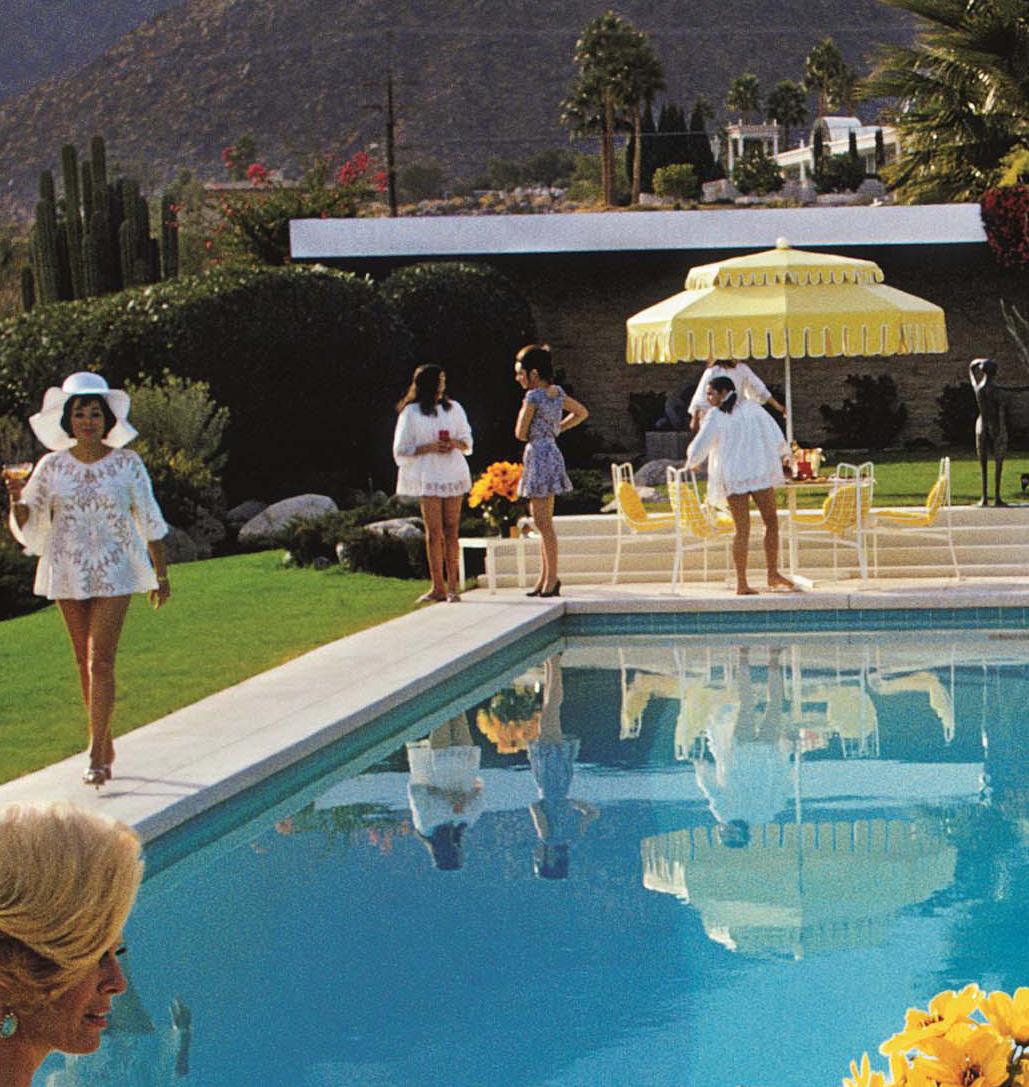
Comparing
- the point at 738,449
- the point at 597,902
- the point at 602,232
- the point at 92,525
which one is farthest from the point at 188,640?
the point at 602,232

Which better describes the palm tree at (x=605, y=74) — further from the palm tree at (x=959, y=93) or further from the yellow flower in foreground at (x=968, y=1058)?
the yellow flower in foreground at (x=968, y=1058)

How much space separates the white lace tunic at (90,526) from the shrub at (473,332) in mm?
15592

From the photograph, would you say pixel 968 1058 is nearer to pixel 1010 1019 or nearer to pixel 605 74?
pixel 1010 1019

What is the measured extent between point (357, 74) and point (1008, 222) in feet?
278

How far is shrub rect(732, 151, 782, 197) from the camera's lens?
177 feet

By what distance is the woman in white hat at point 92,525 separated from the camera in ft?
25.5

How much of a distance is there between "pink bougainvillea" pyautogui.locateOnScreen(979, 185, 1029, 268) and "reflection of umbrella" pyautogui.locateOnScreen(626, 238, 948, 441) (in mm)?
10225

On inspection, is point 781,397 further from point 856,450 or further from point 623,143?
point 623,143

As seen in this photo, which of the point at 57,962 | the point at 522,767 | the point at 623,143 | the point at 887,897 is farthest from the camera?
the point at 623,143

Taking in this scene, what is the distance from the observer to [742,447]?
13703 mm

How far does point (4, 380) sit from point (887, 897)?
53.5 feet

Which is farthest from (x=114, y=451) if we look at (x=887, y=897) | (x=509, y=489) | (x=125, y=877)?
(x=509, y=489)

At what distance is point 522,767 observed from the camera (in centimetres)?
975

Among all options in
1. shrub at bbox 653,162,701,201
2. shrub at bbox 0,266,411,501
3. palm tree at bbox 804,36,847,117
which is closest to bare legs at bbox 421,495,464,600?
shrub at bbox 0,266,411,501
